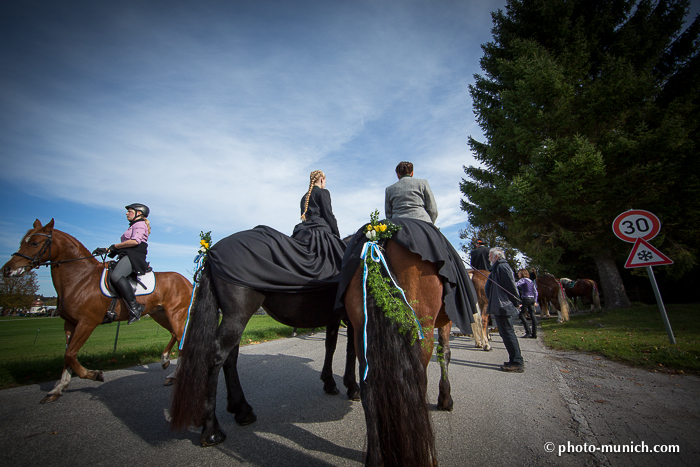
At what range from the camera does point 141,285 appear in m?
5.12

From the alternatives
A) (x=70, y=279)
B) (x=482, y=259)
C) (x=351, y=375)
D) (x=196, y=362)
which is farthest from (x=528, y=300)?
(x=70, y=279)

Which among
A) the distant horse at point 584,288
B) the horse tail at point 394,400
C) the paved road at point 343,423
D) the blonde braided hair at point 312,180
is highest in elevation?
the blonde braided hair at point 312,180

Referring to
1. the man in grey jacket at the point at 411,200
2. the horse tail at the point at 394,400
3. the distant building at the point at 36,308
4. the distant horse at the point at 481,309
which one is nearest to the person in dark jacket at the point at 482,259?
the distant horse at the point at 481,309

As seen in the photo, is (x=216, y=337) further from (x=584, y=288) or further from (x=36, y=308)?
(x=36, y=308)

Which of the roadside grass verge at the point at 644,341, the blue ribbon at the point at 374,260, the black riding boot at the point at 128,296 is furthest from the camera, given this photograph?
the black riding boot at the point at 128,296

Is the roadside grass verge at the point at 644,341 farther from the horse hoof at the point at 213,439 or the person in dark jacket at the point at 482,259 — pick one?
the horse hoof at the point at 213,439

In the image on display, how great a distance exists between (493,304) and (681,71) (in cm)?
1502

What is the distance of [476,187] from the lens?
14.7m

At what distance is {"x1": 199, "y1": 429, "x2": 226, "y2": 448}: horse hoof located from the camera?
2501mm

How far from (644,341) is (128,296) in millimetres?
9459

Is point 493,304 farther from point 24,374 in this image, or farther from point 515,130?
point 515,130

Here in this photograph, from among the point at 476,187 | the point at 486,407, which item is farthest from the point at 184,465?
the point at 476,187

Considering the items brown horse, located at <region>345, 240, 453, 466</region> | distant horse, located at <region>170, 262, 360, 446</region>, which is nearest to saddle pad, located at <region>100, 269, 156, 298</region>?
distant horse, located at <region>170, 262, 360, 446</region>

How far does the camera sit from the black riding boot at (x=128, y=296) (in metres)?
4.66
